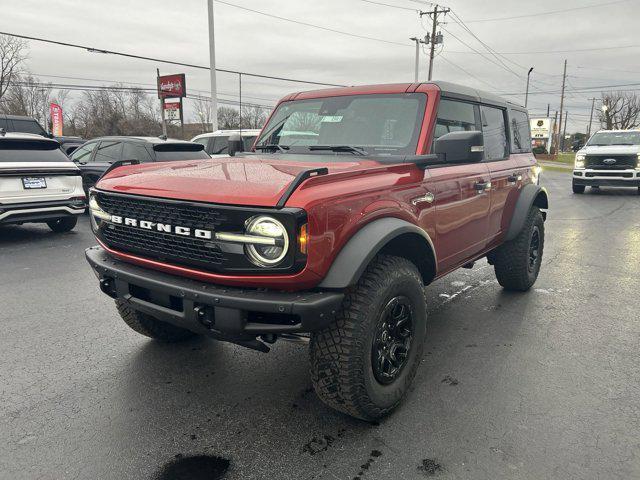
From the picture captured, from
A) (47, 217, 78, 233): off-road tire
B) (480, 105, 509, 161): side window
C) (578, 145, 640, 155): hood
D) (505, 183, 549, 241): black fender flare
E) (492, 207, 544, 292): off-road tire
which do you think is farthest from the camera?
(578, 145, 640, 155): hood

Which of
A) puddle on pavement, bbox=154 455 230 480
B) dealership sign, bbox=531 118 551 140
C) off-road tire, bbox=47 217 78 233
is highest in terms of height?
dealership sign, bbox=531 118 551 140

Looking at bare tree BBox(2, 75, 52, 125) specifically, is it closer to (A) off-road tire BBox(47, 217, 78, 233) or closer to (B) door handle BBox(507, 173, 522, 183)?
(A) off-road tire BBox(47, 217, 78, 233)

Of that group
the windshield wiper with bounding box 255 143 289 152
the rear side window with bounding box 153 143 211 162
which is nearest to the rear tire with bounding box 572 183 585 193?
the rear side window with bounding box 153 143 211 162

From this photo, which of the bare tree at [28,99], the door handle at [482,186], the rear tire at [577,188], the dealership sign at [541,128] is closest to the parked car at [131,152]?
the door handle at [482,186]

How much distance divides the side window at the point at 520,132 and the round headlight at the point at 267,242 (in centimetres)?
334

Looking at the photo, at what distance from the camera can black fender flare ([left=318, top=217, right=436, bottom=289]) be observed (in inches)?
91.7

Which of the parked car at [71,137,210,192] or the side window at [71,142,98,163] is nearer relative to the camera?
the parked car at [71,137,210,192]

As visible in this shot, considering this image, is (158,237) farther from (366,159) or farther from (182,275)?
(366,159)

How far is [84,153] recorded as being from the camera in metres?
10.4

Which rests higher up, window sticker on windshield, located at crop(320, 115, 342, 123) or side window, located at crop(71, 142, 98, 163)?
window sticker on windshield, located at crop(320, 115, 342, 123)

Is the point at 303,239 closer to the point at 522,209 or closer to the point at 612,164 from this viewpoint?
the point at 522,209

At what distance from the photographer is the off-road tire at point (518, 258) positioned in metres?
4.76

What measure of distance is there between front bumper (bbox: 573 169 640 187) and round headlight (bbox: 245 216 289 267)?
14705mm

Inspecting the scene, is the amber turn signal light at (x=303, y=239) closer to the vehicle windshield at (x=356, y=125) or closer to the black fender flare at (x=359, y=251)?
the black fender flare at (x=359, y=251)
